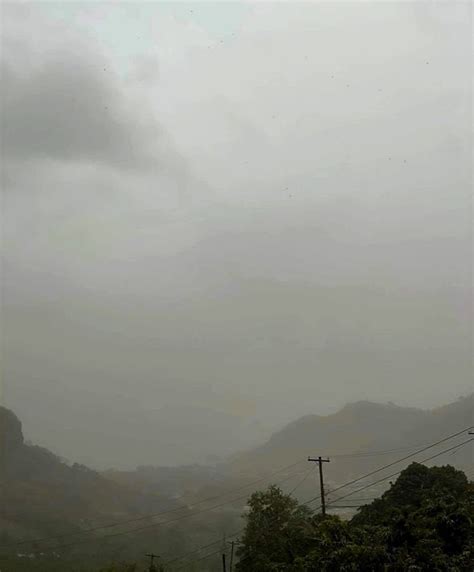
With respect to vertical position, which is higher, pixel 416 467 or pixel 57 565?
pixel 416 467

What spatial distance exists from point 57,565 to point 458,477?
419 ft

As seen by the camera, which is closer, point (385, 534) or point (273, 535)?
point (385, 534)

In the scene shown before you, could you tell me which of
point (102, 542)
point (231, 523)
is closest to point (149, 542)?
point (102, 542)

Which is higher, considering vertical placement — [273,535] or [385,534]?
[385,534]

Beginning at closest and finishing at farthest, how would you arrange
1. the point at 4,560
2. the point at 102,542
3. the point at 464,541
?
the point at 464,541
the point at 4,560
the point at 102,542

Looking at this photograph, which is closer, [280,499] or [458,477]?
[458,477]

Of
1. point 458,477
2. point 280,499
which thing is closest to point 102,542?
point 280,499

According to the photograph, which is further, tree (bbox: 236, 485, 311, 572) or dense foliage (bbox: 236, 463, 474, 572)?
tree (bbox: 236, 485, 311, 572)

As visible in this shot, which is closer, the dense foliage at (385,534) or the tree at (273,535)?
the dense foliage at (385,534)

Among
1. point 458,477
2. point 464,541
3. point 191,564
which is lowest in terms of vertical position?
point 191,564

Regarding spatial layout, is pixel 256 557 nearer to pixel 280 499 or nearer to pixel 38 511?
pixel 280 499

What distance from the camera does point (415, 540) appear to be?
39781mm

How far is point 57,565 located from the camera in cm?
14050

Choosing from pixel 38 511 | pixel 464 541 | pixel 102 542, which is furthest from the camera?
pixel 38 511
